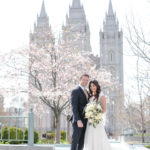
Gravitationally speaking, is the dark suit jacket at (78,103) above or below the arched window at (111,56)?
below

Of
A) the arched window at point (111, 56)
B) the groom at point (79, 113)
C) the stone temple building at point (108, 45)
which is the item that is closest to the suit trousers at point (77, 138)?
the groom at point (79, 113)

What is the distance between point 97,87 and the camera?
550 cm

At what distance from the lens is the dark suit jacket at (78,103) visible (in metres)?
5.44

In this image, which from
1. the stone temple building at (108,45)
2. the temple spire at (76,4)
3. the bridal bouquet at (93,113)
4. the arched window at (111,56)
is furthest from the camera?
the arched window at (111,56)

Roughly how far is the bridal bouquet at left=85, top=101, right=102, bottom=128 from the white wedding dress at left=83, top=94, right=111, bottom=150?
0.11 meters

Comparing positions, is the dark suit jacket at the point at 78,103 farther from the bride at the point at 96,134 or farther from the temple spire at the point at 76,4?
Answer: the temple spire at the point at 76,4

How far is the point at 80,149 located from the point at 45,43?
543 inches

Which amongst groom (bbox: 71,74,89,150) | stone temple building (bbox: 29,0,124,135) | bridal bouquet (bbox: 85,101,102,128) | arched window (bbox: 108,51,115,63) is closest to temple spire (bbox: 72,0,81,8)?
stone temple building (bbox: 29,0,124,135)

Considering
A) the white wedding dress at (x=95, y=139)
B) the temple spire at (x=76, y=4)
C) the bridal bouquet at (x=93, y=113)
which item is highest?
the temple spire at (x=76, y=4)

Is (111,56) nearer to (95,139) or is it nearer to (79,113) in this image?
(79,113)

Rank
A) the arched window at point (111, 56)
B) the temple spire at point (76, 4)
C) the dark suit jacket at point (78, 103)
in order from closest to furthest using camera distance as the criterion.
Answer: the dark suit jacket at point (78, 103) → the temple spire at point (76, 4) → the arched window at point (111, 56)

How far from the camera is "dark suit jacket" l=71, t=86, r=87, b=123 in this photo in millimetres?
5442

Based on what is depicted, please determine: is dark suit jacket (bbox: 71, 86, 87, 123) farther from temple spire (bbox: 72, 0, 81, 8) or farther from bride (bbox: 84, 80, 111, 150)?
temple spire (bbox: 72, 0, 81, 8)

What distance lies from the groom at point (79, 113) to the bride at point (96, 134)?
11 cm
